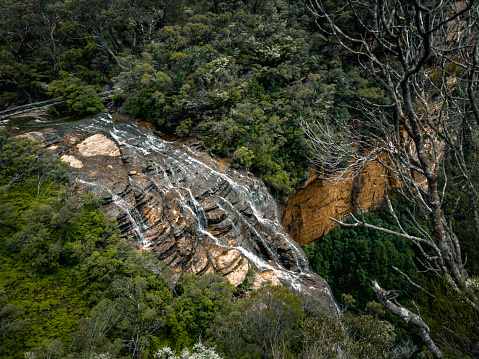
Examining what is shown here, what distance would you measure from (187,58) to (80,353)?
16203mm

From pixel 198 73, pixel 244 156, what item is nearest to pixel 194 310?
pixel 244 156

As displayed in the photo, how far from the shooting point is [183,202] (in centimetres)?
1139

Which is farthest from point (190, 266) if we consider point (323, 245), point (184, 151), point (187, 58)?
point (187, 58)

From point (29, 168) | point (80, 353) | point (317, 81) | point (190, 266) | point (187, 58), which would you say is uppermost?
point (317, 81)

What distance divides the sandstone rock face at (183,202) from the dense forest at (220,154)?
35.6 inches

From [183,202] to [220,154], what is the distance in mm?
4600

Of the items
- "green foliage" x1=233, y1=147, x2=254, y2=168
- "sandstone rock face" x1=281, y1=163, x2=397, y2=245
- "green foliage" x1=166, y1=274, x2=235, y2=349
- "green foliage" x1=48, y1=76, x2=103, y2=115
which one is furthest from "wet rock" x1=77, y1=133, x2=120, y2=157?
"sandstone rock face" x1=281, y1=163, x2=397, y2=245

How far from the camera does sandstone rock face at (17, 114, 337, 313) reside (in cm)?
984

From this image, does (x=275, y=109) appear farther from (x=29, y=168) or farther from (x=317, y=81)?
(x=29, y=168)

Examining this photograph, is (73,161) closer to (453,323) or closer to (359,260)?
(453,323)

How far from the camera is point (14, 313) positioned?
19.3ft

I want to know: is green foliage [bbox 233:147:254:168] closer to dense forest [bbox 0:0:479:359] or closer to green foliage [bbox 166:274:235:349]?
dense forest [bbox 0:0:479:359]

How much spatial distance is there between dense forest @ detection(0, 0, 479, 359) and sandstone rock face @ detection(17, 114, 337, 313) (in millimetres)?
904

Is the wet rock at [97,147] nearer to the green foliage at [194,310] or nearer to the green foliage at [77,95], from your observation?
the green foliage at [77,95]
